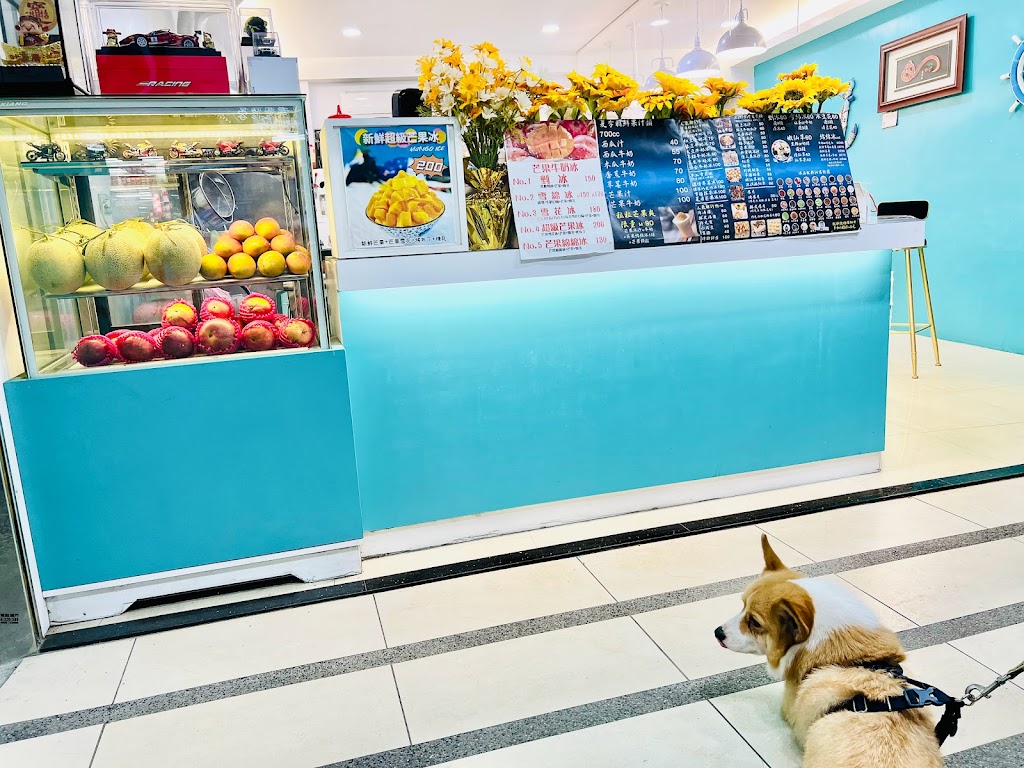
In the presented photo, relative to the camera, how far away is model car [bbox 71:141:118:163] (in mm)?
2387

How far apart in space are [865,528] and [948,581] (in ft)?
1.48

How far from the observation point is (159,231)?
8.01 ft

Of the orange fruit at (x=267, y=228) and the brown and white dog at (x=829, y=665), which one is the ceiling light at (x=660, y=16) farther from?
the brown and white dog at (x=829, y=665)

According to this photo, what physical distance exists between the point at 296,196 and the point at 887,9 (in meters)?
6.88

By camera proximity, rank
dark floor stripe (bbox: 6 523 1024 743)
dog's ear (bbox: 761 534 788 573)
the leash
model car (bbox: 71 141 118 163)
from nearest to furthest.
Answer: the leash, dog's ear (bbox: 761 534 788 573), dark floor stripe (bbox: 6 523 1024 743), model car (bbox: 71 141 118 163)

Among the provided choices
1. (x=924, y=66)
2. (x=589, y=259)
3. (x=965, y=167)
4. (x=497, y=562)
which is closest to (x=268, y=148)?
(x=589, y=259)

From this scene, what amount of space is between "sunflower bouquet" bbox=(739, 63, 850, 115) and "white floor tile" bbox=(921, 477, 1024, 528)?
70.5 inches

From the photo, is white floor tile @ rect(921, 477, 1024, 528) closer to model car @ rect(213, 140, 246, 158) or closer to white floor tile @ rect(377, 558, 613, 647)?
white floor tile @ rect(377, 558, 613, 647)

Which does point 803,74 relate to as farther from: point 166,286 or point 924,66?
point 924,66

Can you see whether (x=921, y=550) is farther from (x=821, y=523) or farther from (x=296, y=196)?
(x=296, y=196)

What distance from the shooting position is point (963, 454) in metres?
3.70

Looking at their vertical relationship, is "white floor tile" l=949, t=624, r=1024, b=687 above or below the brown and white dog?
below

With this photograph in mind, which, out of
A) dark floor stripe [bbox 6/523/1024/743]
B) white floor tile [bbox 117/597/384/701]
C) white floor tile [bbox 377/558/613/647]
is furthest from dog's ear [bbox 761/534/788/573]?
white floor tile [bbox 117/597/384/701]

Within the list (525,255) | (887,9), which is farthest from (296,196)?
(887,9)
